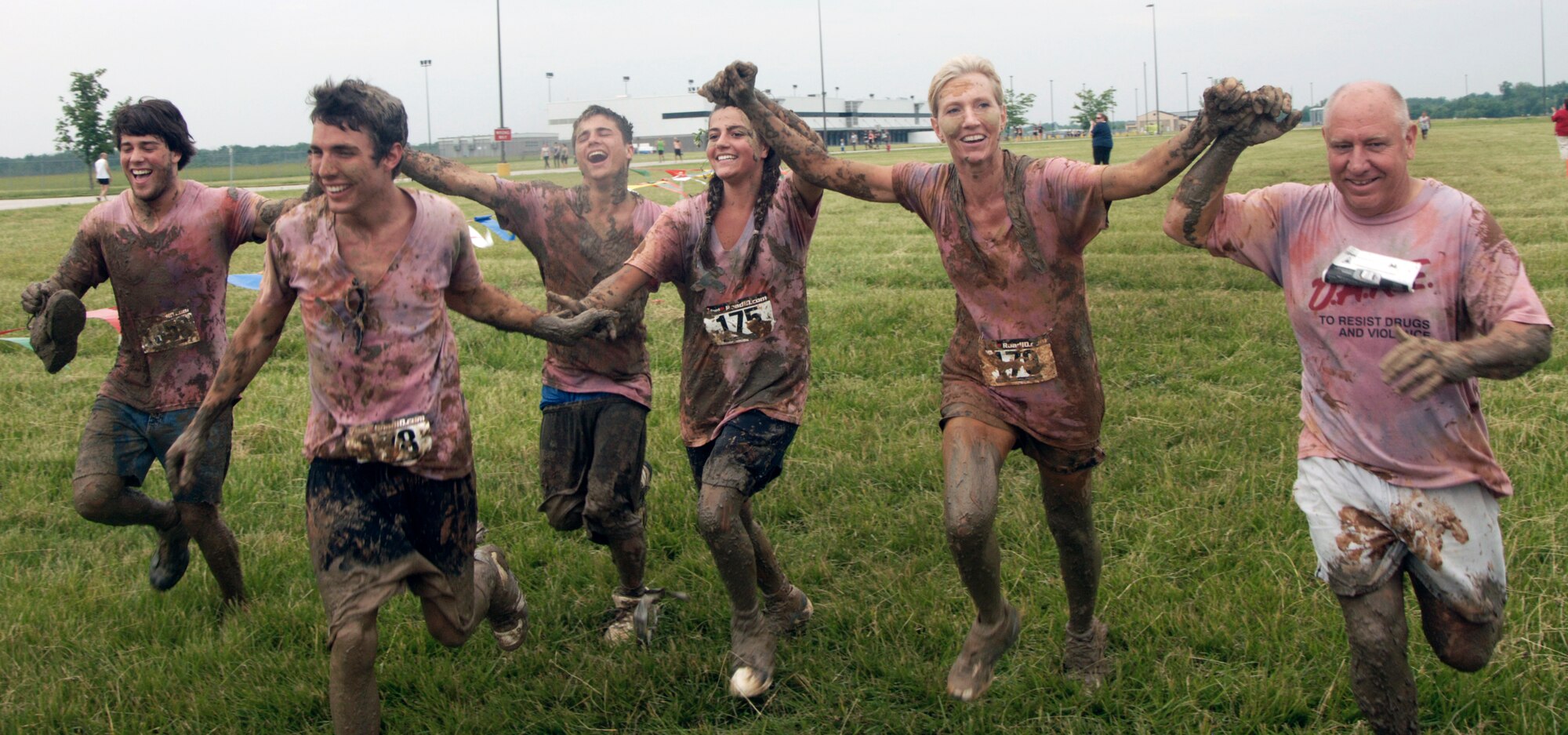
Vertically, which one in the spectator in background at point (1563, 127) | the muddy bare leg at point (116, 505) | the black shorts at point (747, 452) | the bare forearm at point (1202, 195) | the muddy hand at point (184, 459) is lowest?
the muddy bare leg at point (116, 505)

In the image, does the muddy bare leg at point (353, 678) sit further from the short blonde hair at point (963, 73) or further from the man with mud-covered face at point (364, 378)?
the short blonde hair at point (963, 73)

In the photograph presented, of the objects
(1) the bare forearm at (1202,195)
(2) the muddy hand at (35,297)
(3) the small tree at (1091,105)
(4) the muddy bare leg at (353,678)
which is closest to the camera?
(1) the bare forearm at (1202,195)

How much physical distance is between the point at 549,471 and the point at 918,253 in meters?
11.5

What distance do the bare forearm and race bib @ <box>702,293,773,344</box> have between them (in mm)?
1628

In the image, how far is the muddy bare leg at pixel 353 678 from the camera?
12.4 feet

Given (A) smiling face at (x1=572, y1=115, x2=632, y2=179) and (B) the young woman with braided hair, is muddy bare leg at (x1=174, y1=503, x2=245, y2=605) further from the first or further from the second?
(A) smiling face at (x1=572, y1=115, x2=632, y2=179)

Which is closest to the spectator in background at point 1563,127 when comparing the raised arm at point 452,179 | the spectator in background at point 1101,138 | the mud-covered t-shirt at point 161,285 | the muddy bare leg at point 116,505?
the spectator in background at point 1101,138

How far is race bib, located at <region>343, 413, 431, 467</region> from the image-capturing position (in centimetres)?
393

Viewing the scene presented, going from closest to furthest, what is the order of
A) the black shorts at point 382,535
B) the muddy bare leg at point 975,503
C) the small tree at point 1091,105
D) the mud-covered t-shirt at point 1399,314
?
1. the mud-covered t-shirt at point 1399,314
2. the black shorts at point 382,535
3. the muddy bare leg at point 975,503
4. the small tree at point 1091,105

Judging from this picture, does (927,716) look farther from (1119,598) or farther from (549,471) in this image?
(549,471)

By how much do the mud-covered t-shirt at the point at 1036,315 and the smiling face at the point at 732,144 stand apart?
881 mm

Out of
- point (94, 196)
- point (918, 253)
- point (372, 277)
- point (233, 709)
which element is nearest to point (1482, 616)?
point (372, 277)

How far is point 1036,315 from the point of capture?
14.1 feet

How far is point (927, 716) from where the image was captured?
4410 mm
